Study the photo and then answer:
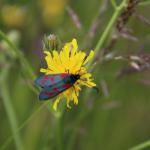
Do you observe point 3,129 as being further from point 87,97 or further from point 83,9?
point 83,9

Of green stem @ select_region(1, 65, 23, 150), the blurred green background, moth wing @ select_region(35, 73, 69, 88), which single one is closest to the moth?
moth wing @ select_region(35, 73, 69, 88)

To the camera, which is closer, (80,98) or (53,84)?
(53,84)

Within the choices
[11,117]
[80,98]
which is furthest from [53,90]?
[80,98]

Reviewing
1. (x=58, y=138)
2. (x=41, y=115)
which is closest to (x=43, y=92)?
(x=58, y=138)

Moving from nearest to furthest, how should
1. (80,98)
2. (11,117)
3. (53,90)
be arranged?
1. (53,90)
2. (11,117)
3. (80,98)

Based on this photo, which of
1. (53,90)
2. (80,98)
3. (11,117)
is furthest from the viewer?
(80,98)

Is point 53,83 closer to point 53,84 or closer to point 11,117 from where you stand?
point 53,84

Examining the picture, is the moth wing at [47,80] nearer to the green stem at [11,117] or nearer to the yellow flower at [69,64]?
the yellow flower at [69,64]

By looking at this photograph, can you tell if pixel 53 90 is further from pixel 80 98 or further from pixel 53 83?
pixel 80 98

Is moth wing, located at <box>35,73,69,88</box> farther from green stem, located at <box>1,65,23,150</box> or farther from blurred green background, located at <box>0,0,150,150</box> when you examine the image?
blurred green background, located at <box>0,0,150,150</box>
